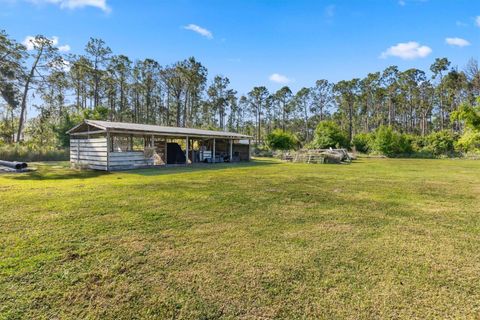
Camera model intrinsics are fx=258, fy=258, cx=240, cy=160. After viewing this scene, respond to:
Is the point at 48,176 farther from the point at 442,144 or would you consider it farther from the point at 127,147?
the point at 442,144

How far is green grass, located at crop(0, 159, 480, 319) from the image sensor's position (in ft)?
6.90

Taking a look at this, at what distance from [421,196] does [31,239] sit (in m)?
8.03

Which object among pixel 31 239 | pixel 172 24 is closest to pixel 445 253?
pixel 31 239

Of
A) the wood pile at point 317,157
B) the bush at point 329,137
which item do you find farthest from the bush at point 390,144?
the wood pile at point 317,157

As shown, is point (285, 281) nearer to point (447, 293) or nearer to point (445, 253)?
point (447, 293)

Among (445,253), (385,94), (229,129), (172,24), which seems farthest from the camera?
(229,129)

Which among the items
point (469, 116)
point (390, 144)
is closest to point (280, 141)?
point (390, 144)

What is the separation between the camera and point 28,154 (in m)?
18.2

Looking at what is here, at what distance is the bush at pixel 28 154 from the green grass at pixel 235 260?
1576cm

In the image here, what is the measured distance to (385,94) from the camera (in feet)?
167

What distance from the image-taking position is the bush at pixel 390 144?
103 feet

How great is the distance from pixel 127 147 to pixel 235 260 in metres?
16.9

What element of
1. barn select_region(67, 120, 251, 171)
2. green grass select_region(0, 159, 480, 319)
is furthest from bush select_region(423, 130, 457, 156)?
green grass select_region(0, 159, 480, 319)

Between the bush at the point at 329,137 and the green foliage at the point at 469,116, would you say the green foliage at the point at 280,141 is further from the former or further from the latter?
the green foliage at the point at 469,116
